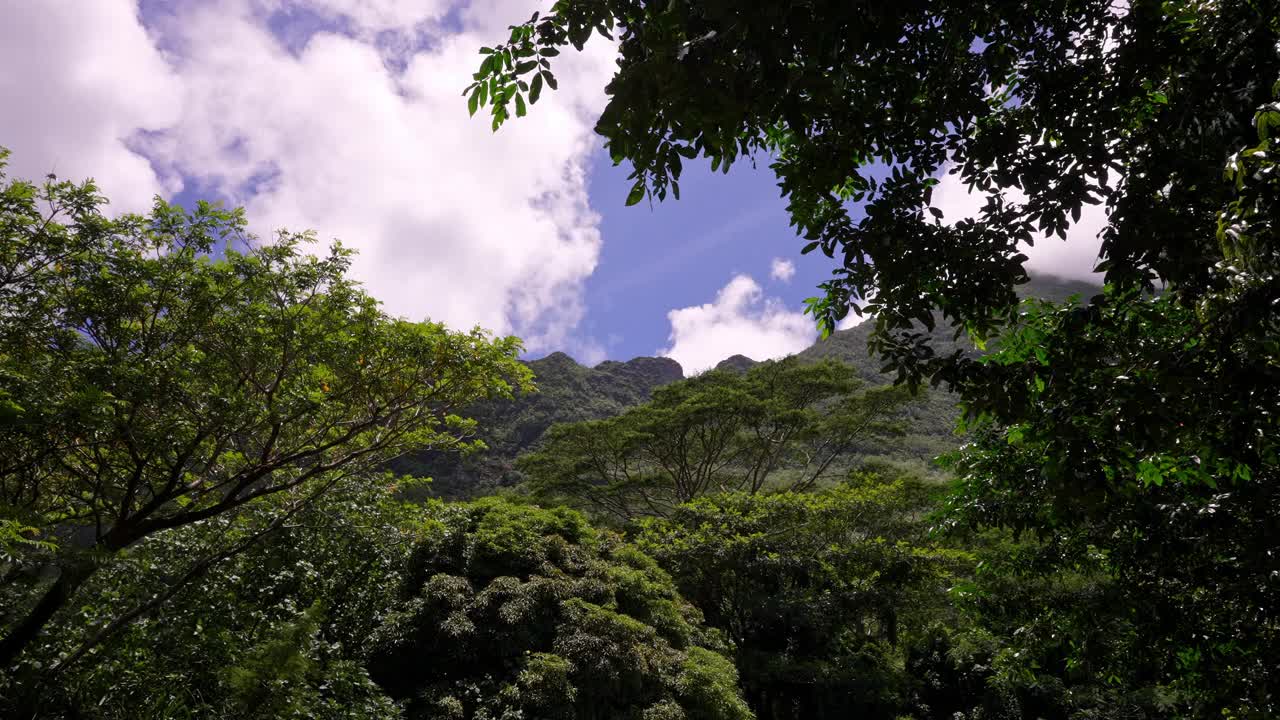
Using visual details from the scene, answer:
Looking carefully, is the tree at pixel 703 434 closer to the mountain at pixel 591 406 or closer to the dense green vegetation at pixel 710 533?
the dense green vegetation at pixel 710 533

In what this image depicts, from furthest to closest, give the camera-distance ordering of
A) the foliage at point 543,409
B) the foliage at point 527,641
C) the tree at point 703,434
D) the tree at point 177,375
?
the foliage at point 543,409 < the tree at point 703,434 < the foliage at point 527,641 < the tree at point 177,375

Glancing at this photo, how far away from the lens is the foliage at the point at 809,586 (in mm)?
12344

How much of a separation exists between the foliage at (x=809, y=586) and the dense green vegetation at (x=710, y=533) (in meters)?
0.16

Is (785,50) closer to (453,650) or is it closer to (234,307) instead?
(234,307)

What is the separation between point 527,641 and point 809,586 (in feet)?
25.3

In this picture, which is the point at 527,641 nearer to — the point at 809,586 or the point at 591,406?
the point at 809,586

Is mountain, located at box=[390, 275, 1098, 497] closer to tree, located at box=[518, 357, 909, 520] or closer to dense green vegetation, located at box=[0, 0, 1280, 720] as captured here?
tree, located at box=[518, 357, 909, 520]

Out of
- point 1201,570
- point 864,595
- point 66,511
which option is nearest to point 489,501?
point 66,511

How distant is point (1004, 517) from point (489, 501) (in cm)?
768

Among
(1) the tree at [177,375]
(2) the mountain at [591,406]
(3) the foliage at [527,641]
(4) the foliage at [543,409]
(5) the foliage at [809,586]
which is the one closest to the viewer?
(1) the tree at [177,375]

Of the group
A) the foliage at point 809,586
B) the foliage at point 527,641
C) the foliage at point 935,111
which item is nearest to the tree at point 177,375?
the foliage at point 527,641

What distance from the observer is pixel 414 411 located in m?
6.95

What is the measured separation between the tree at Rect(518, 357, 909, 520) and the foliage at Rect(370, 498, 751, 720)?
8.77 metres

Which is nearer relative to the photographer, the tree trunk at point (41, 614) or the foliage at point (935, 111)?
the foliage at point (935, 111)
